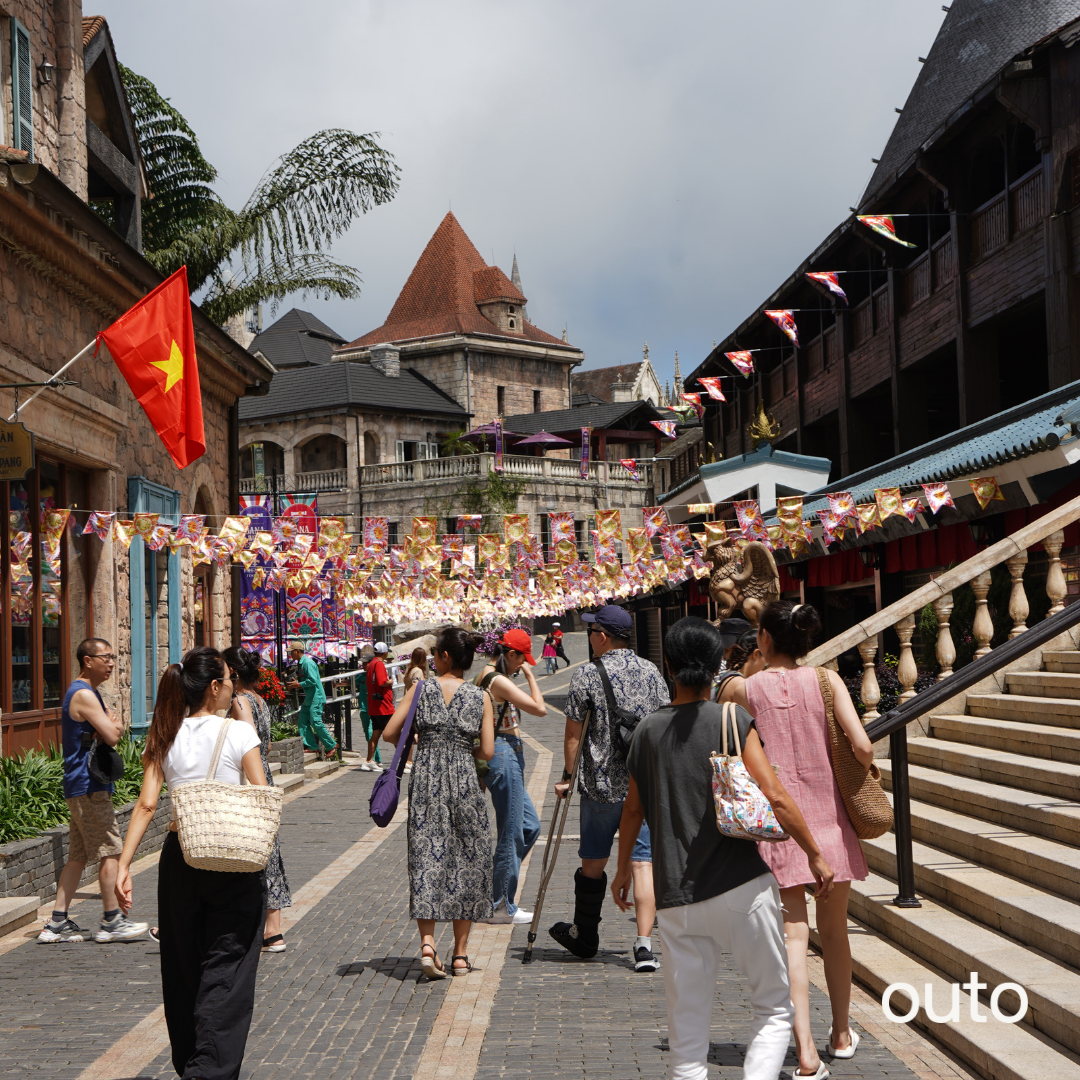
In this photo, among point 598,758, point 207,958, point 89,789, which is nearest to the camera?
point 207,958

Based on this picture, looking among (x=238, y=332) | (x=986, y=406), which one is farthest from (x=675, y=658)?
(x=238, y=332)

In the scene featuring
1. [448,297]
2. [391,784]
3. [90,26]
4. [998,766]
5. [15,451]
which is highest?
[448,297]

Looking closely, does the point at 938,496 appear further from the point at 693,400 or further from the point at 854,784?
the point at 693,400

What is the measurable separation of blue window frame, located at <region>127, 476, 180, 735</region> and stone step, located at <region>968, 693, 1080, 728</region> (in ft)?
28.3

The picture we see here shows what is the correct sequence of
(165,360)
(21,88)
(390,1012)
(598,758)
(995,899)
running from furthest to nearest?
(21,88)
(165,360)
(598,758)
(995,899)
(390,1012)

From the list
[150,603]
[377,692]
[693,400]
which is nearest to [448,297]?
[693,400]

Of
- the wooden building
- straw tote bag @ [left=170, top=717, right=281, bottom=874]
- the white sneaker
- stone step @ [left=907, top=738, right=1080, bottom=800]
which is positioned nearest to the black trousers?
straw tote bag @ [left=170, top=717, right=281, bottom=874]

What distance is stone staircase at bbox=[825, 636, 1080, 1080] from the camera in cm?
521

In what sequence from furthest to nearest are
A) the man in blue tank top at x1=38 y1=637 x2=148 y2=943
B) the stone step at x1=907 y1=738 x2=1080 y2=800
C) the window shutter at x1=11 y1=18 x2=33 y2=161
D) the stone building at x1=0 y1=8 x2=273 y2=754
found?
the window shutter at x1=11 y1=18 x2=33 y2=161 → the stone building at x1=0 y1=8 x2=273 y2=754 → the man in blue tank top at x1=38 y1=637 x2=148 y2=943 → the stone step at x1=907 y1=738 x2=1080 y2=800

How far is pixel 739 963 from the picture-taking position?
13.9 ft

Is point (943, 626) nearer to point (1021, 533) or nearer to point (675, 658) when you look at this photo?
point (1021, 533)

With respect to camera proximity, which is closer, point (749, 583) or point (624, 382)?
point (749, 583)

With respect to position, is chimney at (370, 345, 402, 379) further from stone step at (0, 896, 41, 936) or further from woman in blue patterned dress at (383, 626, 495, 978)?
woman in blue patterned dress at (383, 626, 495, 978)

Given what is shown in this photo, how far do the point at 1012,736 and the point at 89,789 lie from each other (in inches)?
239
